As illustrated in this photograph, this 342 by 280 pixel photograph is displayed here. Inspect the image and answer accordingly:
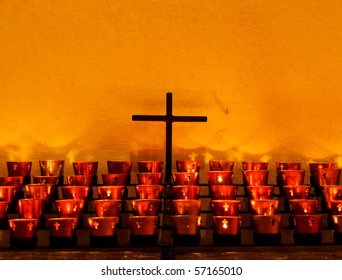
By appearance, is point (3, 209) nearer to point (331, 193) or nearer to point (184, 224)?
point (184, 224)

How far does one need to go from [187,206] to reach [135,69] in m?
0.93

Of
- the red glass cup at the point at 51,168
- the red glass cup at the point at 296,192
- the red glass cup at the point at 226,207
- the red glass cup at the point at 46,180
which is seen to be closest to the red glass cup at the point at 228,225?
the red glass cup at the point at 226,207

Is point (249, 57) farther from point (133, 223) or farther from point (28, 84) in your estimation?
point (133, 223)

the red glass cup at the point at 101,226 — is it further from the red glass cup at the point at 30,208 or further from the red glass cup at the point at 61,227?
the red glass cup at the point at 30,208

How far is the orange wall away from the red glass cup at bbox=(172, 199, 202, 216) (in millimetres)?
779

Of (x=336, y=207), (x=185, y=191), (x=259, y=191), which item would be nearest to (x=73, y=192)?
(x=185, y=191)

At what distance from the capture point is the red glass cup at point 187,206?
2002mm

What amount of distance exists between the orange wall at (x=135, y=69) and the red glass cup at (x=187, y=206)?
78 centimetres

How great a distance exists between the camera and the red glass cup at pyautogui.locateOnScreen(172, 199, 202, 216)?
78.8 inches

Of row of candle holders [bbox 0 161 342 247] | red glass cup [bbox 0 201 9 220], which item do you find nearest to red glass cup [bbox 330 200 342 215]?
row of candle holders [bbox 0 161 342 247]

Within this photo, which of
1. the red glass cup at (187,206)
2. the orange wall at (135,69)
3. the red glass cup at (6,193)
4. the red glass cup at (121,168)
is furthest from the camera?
the orange wall at (135,69)

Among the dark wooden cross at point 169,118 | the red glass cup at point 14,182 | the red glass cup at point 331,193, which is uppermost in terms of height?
the dark wooden cross at point 169,118

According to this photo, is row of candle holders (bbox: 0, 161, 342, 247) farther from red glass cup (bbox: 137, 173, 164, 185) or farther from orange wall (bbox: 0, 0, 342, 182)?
orange wall (bbox: 0, 0, 342, 182)
